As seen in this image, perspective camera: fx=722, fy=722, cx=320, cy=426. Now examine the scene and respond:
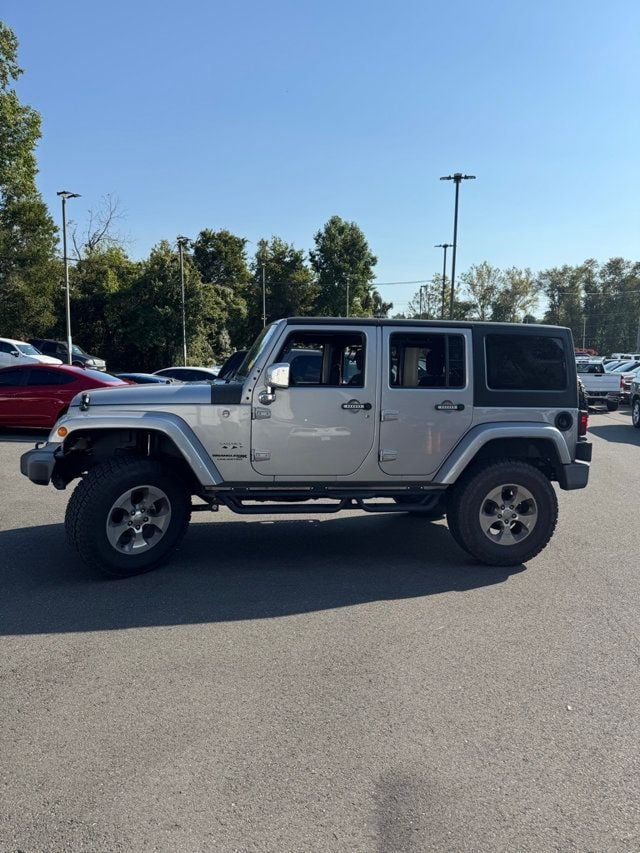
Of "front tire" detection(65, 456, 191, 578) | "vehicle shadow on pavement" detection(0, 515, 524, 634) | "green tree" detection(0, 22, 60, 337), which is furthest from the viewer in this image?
"green tree" detection(0, 22, 60, 337)

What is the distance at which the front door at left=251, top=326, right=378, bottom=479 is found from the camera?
19.3 feet

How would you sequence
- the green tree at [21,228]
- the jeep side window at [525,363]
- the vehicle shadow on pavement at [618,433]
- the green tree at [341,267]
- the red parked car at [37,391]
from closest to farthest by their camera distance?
the jeep side window at [525,363], the red parked car at [37,391], the vehicle shadow on pavement at [618,433], the green tree at [21,228], the green tree at [341,267]

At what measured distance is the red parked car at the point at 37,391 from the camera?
14.4 metres

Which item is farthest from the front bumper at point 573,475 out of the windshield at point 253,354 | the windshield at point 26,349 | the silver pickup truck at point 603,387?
the windshield at point 26,349

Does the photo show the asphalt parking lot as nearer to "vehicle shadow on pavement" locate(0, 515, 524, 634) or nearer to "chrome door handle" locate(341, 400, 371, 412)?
"vehicle shadow on pavement" locate(0, 515, 524, 634)

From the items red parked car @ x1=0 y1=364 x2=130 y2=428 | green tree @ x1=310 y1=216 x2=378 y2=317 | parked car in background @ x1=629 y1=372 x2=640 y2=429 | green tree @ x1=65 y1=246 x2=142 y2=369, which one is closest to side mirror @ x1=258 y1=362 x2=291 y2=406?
red parked car @ x1=0 y1=364 x2=130 y2=428

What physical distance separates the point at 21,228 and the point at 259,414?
3708cm

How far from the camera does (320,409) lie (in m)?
5.91

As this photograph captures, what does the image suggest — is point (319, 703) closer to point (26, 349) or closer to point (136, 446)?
point (136, 446)

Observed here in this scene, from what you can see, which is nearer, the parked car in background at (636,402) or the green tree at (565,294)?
the parked car in background at (636,402)

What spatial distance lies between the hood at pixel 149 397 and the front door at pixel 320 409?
0.49 meters

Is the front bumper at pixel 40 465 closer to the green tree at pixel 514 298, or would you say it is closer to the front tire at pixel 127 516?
the front tire at pixel 127 516

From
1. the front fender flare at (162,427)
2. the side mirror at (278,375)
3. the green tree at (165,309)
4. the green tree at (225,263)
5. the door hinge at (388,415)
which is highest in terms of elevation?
the green tree at (225,263)

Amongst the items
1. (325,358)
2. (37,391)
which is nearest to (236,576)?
(325,358)
